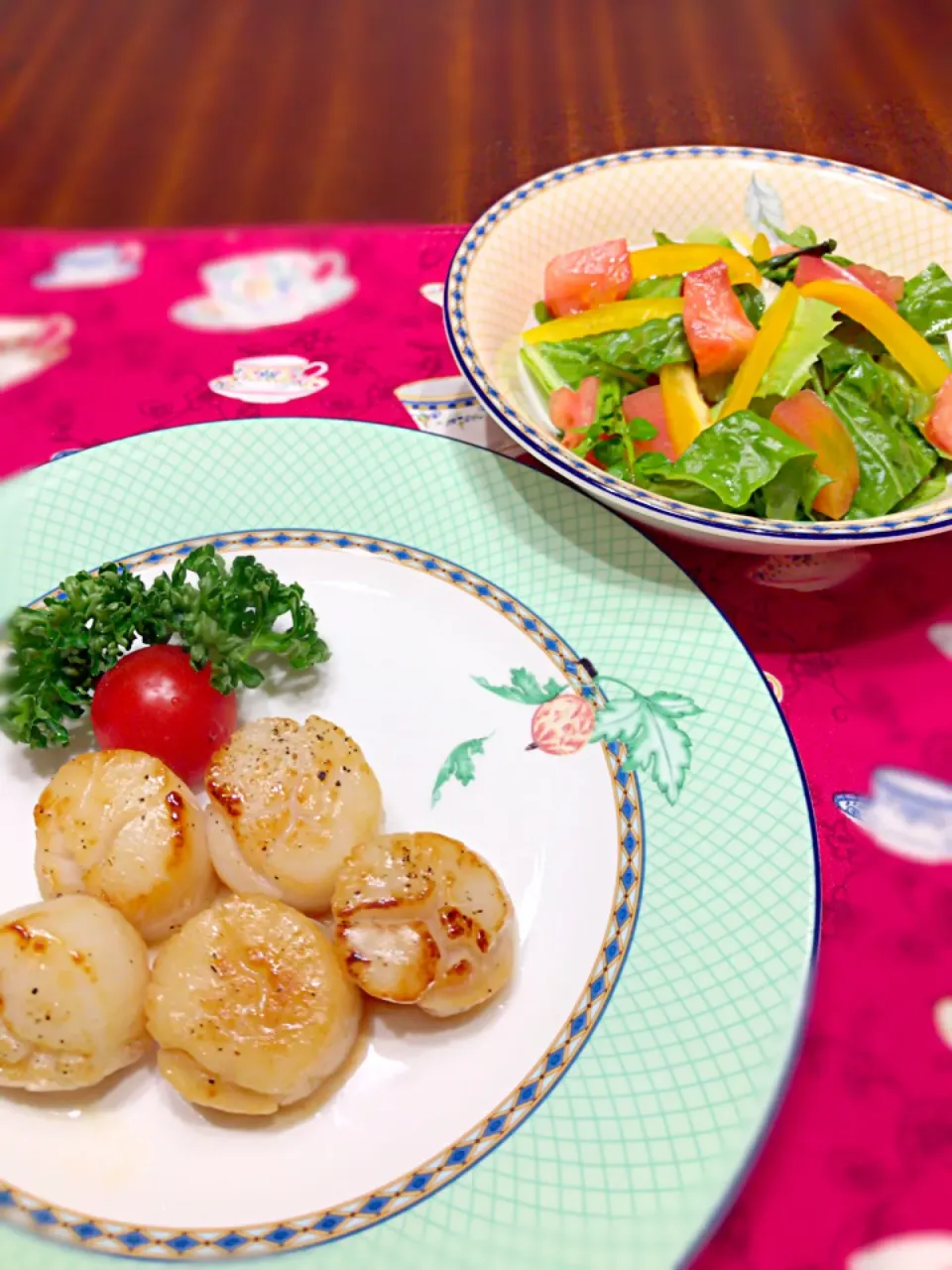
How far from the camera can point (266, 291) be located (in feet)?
8.74

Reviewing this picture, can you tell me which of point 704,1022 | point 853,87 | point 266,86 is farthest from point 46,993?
point 853,87

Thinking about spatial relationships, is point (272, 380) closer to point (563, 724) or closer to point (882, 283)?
point (563, 724)

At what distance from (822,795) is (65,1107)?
4.25 feet

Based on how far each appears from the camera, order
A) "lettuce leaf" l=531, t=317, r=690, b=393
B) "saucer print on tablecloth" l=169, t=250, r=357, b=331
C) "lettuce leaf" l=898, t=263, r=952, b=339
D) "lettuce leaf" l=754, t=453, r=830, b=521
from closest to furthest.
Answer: "lettuce leaf" l=754, t=453, r=830, b=521, "lettuce leaf" l=531, t=317, r=690, b=393, "lettuce leaf" l=898, t=263, r=952, b=339, "saucer print on tablecloth" l=169, t=250, r=357, b=331

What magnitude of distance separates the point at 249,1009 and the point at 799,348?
65.8 inches

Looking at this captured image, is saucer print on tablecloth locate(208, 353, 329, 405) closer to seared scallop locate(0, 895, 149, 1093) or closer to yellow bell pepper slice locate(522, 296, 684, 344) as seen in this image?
yellow bell pepper slice locate(522, 296, 684, 344)

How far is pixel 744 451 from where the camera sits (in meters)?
1.85

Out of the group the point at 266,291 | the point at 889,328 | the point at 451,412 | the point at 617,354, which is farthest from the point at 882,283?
the point at 266,291

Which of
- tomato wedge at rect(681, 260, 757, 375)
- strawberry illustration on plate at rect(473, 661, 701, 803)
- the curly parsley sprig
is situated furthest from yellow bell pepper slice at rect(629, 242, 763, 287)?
the curly parsley sprig

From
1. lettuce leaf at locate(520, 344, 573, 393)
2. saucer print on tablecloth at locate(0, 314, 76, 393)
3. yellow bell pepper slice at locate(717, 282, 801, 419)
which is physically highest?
yellow bell pepper slice at locate(717, 282, 801, 419)

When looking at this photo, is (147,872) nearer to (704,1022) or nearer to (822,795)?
(704,1022)

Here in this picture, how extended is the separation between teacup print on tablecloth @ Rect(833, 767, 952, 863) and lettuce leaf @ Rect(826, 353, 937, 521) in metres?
0.53

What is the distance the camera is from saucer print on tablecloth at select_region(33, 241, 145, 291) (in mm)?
2695

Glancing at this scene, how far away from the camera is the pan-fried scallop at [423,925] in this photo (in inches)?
53.4
